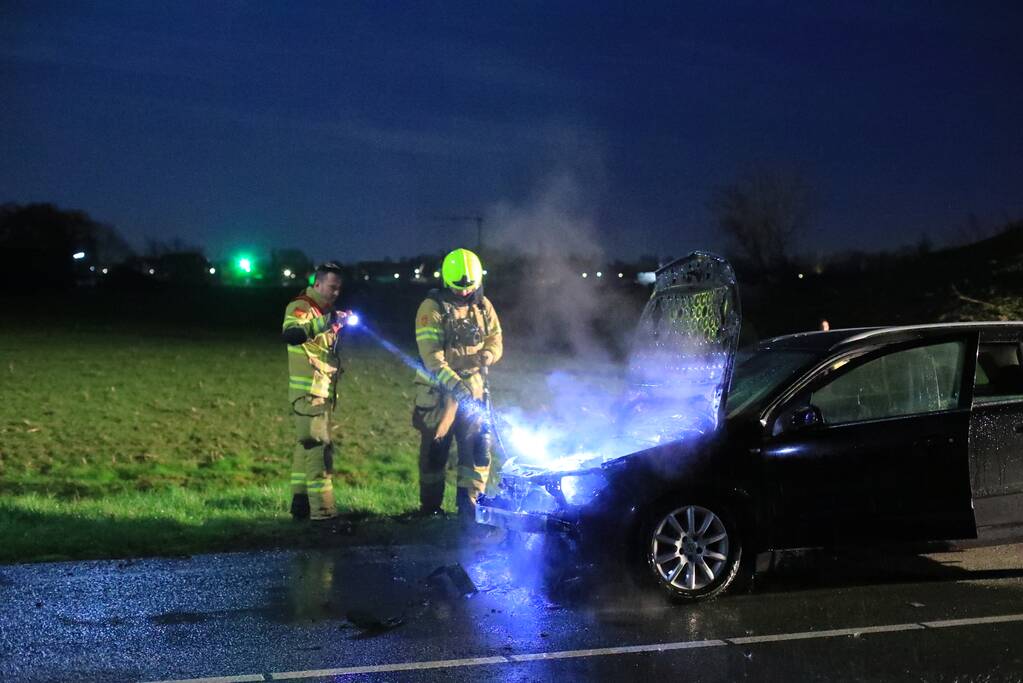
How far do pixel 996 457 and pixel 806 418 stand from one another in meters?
1.31

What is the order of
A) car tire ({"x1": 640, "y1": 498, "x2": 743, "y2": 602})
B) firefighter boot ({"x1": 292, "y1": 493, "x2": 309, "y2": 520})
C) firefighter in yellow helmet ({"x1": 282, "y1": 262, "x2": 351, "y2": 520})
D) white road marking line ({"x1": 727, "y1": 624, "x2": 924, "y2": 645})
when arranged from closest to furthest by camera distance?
white road marking line ({"x1": 727, "y1": 624, "x2": 924, "y2": 645}) < car tire ({"x1": 640, "y1": 498, "x2": 743, "y2": 602}) < firefighter in yellow helmet ({"x1": 282, "y1": 262, "x2": 351, "y2": 520}) < firefighter boot ({"x1": 292, "y1": 493, "x2": 309, "y2": 520})

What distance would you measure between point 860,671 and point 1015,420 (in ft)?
8.52

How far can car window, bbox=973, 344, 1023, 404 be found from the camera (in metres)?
6.89

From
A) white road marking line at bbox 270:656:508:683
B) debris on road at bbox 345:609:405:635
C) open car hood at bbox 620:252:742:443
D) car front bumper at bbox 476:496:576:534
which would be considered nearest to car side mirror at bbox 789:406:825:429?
open car hood at bbox 620:252:742:443

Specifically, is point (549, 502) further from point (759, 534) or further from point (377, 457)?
point (377, 457)

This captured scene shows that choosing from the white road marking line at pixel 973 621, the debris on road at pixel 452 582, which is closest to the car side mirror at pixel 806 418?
the white road marking line at pixel 973 621

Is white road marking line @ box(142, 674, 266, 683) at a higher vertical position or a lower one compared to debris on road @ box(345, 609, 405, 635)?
lower

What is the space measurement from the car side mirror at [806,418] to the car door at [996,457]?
104cm

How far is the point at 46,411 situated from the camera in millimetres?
14609

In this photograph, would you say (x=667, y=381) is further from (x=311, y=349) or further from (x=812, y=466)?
(x=311, y=349)

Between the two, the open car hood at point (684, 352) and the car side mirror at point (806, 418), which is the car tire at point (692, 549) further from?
the car side mirror at point (806, 418)

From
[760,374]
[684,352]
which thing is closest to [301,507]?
[684,352]

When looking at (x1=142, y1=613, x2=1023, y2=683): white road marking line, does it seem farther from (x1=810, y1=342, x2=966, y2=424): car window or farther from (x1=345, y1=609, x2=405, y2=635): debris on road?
(x1=810, y1=342, x2=966, y2=424): car window

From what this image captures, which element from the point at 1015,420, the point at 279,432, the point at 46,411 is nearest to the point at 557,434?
the point at 1015,420
